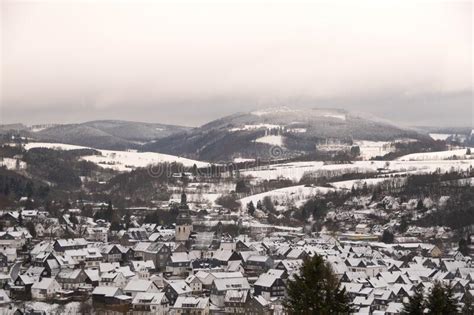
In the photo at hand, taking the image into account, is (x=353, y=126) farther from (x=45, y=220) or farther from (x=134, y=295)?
(x=134, y=295)

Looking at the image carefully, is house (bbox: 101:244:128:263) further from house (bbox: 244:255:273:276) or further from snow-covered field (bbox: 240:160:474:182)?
snow-covered field (bbox: 240:160:474:182)

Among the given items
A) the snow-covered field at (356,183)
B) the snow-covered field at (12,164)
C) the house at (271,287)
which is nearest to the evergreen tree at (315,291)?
the house at (271,287)

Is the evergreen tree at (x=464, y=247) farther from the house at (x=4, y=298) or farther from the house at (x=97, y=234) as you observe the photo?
the house at (x=4, y=298)

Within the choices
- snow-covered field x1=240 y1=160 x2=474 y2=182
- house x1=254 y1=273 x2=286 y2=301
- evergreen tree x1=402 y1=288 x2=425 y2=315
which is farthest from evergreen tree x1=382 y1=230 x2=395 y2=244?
snow-covered field x1=240 y1=160 x2=474 y2=182

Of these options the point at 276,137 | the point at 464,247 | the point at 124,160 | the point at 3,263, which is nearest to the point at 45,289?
the point at 3,263

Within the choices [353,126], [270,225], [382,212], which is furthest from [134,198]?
[353,126]

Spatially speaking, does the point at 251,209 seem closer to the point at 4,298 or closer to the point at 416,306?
the point at 4,298
